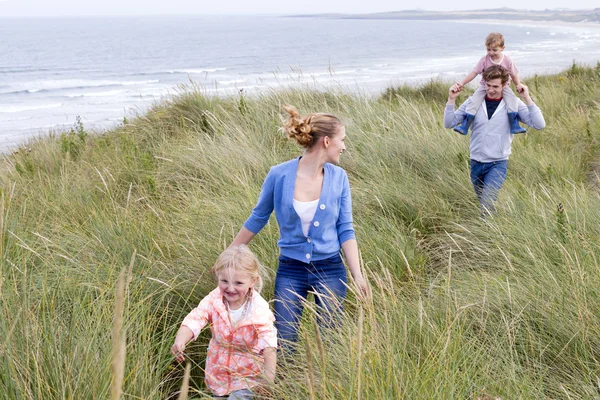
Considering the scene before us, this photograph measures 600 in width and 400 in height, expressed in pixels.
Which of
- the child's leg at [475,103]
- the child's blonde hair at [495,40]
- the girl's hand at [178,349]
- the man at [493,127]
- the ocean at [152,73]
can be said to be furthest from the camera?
the ocean at [152,73]

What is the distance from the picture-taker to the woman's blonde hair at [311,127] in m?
3.78

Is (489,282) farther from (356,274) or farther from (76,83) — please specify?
(76,83)

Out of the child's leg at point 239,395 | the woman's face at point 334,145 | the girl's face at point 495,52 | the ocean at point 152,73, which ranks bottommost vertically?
the ocean at point 152,73

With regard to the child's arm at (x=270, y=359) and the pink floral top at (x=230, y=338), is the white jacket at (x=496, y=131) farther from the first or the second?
the child's arm at (x=270, y=359)

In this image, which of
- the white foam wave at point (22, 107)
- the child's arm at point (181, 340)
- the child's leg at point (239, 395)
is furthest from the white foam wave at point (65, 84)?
the child's leg at point (239, 395)

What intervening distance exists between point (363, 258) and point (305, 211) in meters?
0.85

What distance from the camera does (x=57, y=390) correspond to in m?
2.29

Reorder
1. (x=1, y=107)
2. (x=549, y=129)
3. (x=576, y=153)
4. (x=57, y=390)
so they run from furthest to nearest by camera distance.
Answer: (x=1, y=107) → (x=549, y=129) → (x=576, y=153) → (x=57, y=390)

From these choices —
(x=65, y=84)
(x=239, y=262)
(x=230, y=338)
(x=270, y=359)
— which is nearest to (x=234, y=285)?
(x=239, y=262)

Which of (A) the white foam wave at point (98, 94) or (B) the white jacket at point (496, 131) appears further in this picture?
(A) the white foam wave at point (98, 94)

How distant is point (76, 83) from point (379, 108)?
38.5 meters

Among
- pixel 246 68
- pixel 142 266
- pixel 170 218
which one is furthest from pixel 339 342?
pixel 246 68

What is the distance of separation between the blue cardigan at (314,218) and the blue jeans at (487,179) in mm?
1872

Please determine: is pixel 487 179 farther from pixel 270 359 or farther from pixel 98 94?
pixel 98 94
